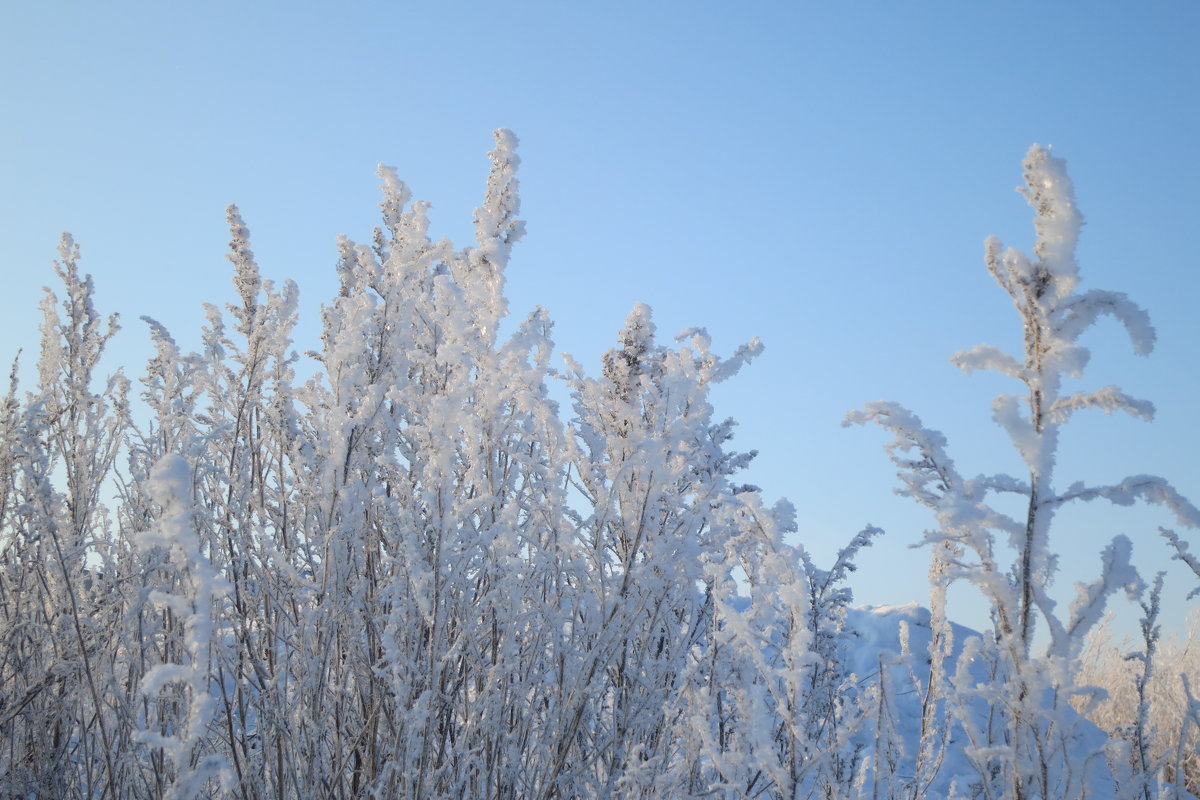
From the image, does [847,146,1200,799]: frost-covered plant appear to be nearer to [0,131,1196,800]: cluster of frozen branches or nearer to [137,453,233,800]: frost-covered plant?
[0,131,1196,800]: cluster of frozen branches

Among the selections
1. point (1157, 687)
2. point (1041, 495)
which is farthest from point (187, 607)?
point (1157, 687)

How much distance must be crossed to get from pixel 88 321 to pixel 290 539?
2219 mm

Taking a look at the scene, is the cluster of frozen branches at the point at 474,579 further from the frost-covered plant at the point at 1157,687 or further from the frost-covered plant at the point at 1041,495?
the frost-covered plant at the point at 1157,687

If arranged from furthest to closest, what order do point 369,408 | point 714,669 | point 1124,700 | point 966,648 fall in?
1. point 1124,700
2. point 714,669
3. point 369,408
4. point 966,648

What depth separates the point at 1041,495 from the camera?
1.52 m

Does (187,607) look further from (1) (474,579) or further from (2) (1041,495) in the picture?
(2) (1041,495)

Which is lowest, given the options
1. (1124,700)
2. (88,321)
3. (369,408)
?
(1124,700)

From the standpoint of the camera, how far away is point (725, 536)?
9.95 feet

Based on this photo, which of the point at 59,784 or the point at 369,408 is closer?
the point at 369,408

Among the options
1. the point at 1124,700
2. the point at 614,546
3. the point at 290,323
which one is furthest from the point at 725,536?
the point at 1124,700

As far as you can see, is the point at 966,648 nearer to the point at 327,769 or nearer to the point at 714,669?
the point at 714,669

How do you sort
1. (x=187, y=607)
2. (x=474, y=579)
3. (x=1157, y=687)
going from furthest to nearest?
(x=1157, y=687) → (x=474, y=579) → (x=187, y=607)

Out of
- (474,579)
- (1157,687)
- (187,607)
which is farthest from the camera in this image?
(1157,687)

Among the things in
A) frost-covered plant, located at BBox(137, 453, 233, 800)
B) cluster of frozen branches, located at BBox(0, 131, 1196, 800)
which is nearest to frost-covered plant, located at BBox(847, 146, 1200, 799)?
cluster of frozen branches, located at BBox(0, 131, 1196, 800)
